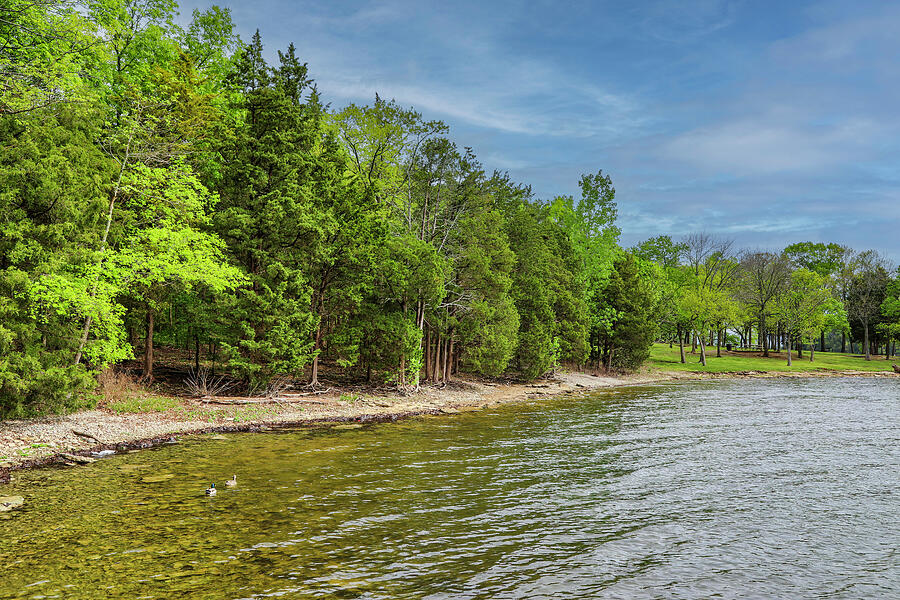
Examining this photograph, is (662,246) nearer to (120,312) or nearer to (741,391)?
(741,391)

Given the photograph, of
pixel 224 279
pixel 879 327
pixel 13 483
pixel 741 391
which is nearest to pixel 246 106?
pixel 224 279

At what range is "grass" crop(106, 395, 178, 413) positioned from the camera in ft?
69.4

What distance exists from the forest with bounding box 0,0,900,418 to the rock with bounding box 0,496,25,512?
6.25m

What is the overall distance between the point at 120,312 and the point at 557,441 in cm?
1747

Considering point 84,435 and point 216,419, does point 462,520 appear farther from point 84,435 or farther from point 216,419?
point 216,419

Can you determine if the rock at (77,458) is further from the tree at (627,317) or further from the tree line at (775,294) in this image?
the tree line at (775,294)

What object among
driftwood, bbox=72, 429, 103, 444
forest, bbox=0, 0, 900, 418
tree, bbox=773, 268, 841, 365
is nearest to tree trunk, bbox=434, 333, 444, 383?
forest, bbox=0, 0, 900, 418

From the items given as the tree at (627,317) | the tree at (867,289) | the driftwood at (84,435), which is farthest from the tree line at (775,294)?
the driftwood at (84,435)

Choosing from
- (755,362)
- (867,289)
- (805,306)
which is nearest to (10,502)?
(755,362)

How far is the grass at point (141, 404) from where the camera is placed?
69.4ft

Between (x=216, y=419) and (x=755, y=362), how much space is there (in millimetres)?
67873

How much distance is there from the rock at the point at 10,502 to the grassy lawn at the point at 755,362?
5994 centimetres

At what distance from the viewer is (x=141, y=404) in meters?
22.0

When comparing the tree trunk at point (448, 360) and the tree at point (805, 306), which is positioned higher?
the tree at point (805, 306)
